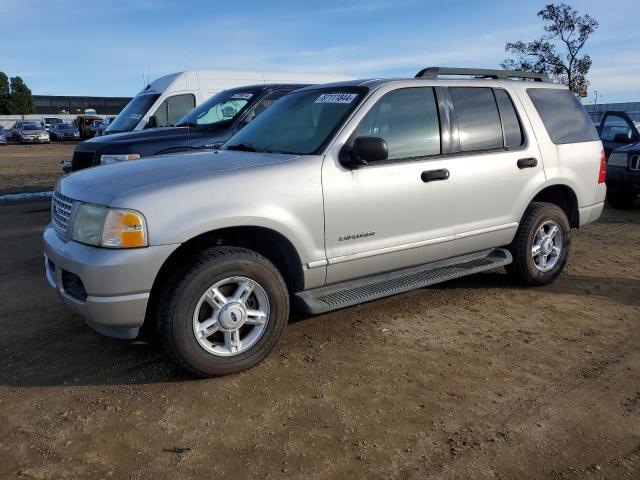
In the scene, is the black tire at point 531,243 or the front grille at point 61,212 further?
the black tire at point 531,243

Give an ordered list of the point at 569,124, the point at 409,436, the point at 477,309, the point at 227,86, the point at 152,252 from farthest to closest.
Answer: the point at 227,86, the point at 569,124, the point at 477,309, the point at 152,252, the point at 409,436

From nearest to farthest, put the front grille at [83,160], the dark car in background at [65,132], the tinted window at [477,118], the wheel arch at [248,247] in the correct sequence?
1. the wheel arch at [248,247]
2. the tinted window at [477,118]
3. the front grille at [83,160]
4. the dark car in background at [65,132]

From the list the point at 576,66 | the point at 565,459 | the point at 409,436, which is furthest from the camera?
the point at 576,66

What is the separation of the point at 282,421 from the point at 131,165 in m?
2.03

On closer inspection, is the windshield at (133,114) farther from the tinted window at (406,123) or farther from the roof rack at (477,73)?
the tinted window at (406,123)

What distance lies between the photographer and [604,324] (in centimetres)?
445

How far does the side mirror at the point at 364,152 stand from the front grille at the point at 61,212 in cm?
179

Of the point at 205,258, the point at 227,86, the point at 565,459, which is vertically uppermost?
the point at 227,86

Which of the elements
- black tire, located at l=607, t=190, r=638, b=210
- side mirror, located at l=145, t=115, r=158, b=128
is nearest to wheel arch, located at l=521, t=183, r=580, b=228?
black tire, located at l=607, t=190, r=638, b=210

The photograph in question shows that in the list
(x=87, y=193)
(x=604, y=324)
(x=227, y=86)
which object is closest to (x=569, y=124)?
(x=604, y=324)

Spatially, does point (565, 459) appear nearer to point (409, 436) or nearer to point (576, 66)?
point (409, 436)

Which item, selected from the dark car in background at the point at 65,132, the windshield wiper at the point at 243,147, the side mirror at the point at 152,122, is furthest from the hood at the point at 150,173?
the dark car in background at the point at 65,132

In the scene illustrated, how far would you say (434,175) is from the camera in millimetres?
4371

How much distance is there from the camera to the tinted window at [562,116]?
17.4ft
